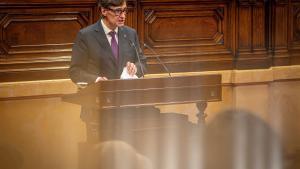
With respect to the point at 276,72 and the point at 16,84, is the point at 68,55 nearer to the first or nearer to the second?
the point at 16,84

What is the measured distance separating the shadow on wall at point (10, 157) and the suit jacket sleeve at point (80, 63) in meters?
1.60

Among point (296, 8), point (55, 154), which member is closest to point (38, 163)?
point (55, 154)

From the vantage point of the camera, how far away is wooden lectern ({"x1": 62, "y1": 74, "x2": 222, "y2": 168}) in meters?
4.45

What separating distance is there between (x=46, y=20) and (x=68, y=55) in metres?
0.40

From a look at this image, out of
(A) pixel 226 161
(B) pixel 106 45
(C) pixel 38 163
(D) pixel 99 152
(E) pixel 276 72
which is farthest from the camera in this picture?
(E) pixel 276 72

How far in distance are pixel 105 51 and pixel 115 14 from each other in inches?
12.4

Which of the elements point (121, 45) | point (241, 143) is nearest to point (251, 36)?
point (241, 143)

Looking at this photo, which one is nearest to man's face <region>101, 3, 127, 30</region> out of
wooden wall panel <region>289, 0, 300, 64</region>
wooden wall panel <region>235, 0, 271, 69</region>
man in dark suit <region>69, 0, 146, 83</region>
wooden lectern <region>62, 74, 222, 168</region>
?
man in dark suit <region>69, 0, 146, 83</region>

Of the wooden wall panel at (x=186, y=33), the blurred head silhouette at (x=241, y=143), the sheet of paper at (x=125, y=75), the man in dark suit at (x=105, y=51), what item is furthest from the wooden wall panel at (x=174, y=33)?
the sheet of paper at (x=125, y=75)

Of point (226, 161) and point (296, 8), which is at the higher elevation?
point (296, 8)

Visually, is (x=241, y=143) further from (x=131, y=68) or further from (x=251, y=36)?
(x=131, y=68)

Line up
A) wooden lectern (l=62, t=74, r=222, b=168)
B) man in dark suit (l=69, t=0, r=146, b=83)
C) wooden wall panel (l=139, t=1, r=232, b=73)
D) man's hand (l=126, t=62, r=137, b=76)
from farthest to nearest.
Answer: wooden wall panel (l=139, t=1, r=232, b=73) → man in dark suit (l=69, t=0, r=146, b=83) → man's hand (l=126, t=62, r=137, b=76) → wooden lectern (l=62, t=74, r=222, b=168)

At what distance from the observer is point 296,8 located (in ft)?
24.8

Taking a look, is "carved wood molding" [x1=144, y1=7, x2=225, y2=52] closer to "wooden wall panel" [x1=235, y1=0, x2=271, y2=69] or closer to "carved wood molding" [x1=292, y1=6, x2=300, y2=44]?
"wooden wall panel" [x1=235, y1=0, x2=271, y2=69]
